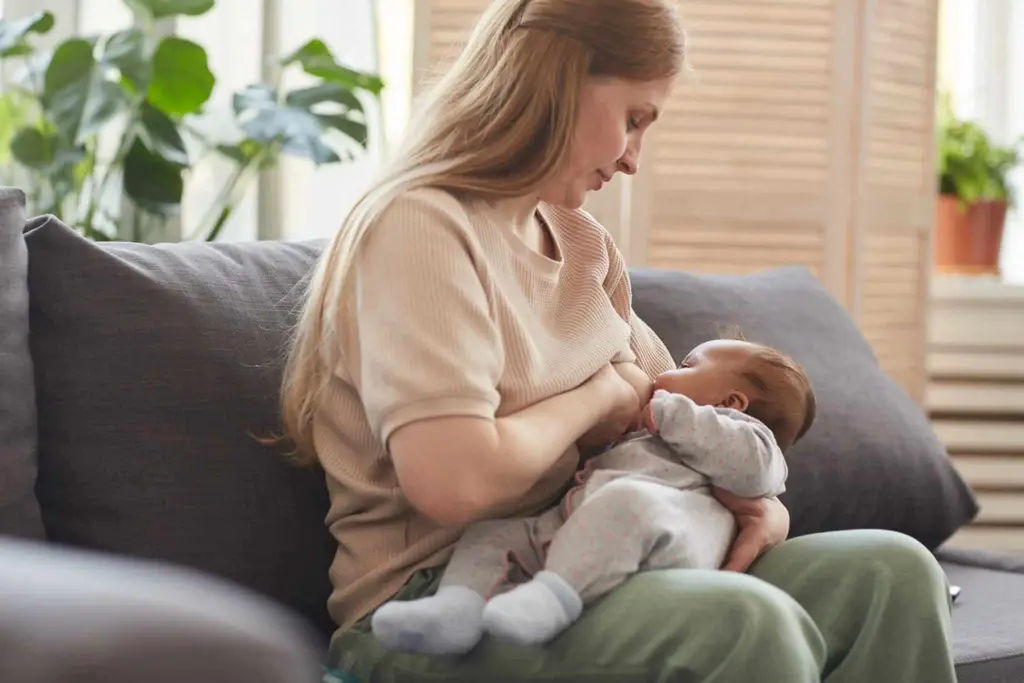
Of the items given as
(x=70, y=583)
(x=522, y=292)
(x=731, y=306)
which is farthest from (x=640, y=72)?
(x=70, y=583)

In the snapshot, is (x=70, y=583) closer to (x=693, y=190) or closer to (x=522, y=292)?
(x=522, y=292)

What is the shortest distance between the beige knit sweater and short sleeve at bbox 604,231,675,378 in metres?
0.08

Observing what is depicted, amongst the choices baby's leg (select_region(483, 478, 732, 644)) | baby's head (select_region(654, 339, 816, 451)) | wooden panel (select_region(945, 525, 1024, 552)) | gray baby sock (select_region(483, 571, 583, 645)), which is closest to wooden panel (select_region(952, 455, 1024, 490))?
wooden panel (select_region(945, 525, 1024, 552))

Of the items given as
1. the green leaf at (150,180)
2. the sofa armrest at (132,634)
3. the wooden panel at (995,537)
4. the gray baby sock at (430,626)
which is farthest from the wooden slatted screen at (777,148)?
the sofa armrest at (132,634)

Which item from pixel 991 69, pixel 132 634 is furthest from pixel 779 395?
pixel 991 69

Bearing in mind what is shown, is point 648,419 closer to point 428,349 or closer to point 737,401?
point 737,401

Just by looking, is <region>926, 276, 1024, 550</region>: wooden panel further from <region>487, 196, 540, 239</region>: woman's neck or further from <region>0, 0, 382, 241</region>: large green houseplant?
<region>487, 196, 540, 239</region>: woman's neck

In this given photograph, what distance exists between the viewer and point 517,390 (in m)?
1.43

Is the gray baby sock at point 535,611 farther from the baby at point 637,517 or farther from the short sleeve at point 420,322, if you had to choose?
the short sleeve at point 420,322

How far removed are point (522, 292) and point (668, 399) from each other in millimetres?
196

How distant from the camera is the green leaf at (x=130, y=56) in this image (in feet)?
8.12

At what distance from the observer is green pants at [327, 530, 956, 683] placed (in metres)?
1.16

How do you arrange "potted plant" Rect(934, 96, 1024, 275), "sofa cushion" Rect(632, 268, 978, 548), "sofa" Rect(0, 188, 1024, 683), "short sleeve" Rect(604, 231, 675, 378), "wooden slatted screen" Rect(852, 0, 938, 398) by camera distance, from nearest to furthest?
"sofa" Rect(0, 188, 1024, 683)
"short sleeve" Rect(604, 231, 675, 378)
"sofa cushion" Rect(632, 268, 978, 548)
"wooden slatted screen" Rect(852, 0, 938, 398)
"potted plant" Rect(934, 96, 1024, 275)

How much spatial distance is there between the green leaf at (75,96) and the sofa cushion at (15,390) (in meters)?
1.04
